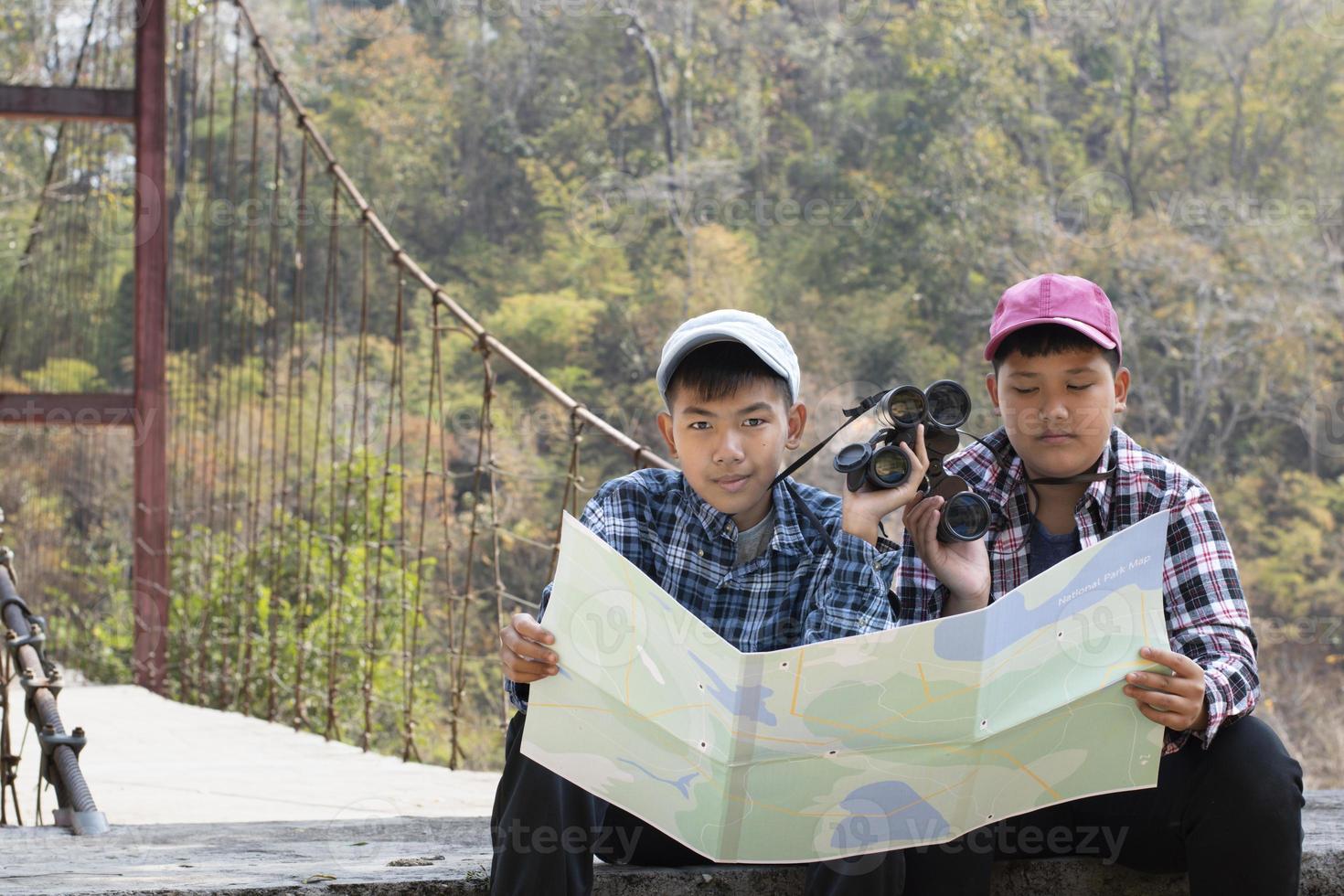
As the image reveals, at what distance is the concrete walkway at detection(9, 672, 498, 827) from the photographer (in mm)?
1993

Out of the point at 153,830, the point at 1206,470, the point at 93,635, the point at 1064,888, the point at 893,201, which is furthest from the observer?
the point at 893,201

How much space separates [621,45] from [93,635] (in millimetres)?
10964

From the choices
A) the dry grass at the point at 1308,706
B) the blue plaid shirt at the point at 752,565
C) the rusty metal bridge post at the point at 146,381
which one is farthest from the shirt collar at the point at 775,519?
the dry grass at the point at 1308,706

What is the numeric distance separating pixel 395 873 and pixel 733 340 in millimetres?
445

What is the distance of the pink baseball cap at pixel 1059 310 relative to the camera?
1070 mm

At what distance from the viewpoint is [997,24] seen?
1469 centimetres

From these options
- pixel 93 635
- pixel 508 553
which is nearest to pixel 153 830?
pixel 93 635

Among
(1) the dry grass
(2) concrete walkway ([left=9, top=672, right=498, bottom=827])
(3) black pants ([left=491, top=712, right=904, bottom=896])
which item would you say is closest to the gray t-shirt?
(3) black pants ([left=491, top=712, right=904, bottom=896])

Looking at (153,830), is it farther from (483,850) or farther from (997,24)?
(997,24)

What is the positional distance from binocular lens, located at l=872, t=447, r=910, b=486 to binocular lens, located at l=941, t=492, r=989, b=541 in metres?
0.04

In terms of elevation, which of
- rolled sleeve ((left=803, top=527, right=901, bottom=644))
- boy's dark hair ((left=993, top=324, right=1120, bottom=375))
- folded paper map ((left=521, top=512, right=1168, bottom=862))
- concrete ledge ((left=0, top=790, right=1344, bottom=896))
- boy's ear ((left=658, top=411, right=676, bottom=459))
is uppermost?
boy's dark hair ((left=993, top=324, right=1120, bottom=375))

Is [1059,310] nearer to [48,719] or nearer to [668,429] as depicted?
[668,429]

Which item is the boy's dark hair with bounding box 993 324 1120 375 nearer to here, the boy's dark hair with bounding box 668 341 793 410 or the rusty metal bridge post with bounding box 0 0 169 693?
the boy's dark hair with bounding box 668 341 793 410

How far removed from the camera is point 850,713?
865mm
